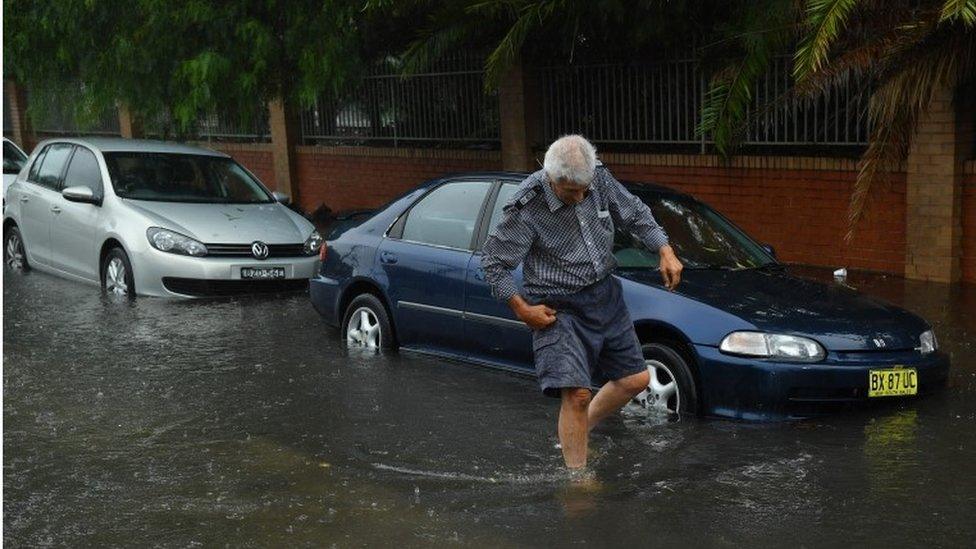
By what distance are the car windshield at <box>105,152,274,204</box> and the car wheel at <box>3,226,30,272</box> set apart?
198 centimetres

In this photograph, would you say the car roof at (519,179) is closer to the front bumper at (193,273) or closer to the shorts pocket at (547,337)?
the shorts pocket at (547,337)

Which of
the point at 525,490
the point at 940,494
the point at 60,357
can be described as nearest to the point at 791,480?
the point at 940,494

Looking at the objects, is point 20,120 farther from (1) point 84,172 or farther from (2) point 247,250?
(2) point 247,250

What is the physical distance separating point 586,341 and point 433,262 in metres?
2.76

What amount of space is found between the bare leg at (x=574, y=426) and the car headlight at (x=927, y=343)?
2.35m

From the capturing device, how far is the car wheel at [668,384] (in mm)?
7637

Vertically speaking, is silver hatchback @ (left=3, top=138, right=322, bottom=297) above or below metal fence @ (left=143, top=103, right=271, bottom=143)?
below

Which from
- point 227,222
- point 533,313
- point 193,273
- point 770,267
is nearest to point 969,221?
point 770,267

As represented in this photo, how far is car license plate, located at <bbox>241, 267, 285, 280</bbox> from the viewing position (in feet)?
41.7

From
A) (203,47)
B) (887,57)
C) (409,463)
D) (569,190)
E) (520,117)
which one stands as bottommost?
(409,463)

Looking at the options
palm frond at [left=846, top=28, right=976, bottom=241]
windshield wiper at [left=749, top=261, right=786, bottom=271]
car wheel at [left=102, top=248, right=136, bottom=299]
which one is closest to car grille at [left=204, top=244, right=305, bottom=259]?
car wheel at [left=102, top=248, right=136, bottom=299]

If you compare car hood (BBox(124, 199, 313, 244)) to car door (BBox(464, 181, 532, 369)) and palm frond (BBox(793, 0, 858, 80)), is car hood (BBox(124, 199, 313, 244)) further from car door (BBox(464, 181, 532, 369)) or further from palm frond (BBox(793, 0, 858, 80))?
palm frond (BBox(793, 0, 858, 80))

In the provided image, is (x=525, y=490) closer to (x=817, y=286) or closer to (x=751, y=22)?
(x=817, y=286)

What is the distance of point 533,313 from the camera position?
252 inches
